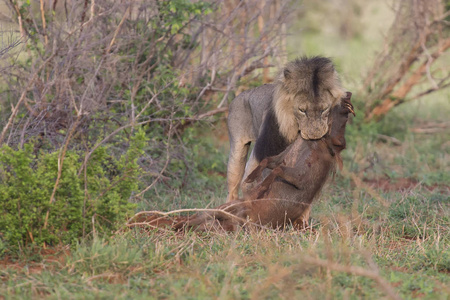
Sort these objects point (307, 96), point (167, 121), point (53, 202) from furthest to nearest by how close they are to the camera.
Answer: point (167, 121) < point (307, 96) < point (53, 202)

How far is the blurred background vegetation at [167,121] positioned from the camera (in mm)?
4133

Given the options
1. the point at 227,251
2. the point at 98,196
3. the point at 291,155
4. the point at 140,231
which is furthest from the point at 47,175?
the point at 291,155

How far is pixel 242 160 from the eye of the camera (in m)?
6.15

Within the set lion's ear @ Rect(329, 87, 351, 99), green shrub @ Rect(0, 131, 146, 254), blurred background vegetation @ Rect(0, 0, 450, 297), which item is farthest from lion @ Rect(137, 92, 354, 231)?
green shrub @ Rect(0, 131, 146, 254)

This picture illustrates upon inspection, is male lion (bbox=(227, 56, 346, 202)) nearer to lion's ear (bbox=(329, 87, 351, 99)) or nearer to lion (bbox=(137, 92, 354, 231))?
lion's ear (bbox=(329, 87, 351, 99))

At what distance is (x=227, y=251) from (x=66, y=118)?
255 centimetres

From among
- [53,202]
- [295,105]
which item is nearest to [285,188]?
[295,105]

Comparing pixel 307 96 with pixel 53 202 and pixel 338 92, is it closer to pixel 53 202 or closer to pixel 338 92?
pixel 338 92

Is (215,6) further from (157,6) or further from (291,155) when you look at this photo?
(291,155)

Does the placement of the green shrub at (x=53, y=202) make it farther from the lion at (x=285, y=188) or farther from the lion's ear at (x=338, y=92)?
the lion's ear at (x=338, y=92)

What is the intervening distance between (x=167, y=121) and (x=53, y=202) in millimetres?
2964

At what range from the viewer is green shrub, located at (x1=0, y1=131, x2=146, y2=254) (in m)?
4.03

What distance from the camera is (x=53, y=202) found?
4133mm

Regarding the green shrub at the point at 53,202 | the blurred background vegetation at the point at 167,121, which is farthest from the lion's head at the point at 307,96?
the green shrub at the point at 53,202
